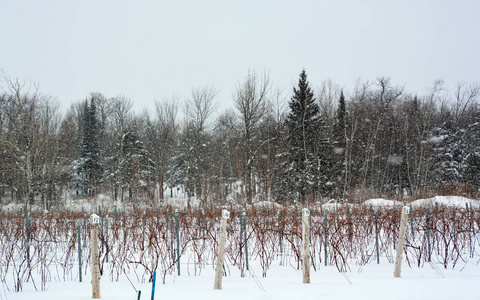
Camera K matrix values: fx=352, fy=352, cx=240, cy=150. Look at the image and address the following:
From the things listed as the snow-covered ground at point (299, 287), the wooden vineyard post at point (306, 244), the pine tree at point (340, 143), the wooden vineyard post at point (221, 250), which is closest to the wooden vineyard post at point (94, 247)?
the snow-covered ground at point (299, 287)

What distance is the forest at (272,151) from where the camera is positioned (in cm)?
2331

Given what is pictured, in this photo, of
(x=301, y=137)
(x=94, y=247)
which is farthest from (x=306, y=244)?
(x=301, y=137)

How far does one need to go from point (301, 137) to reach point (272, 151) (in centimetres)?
410

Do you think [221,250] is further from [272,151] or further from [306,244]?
[272,151]

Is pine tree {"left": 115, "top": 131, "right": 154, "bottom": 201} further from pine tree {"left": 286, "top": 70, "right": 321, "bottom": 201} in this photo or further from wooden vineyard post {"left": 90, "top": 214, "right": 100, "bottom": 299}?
wooden vineyard post {"left": 90, "top": 214, "right": 100, "bottom": 299}

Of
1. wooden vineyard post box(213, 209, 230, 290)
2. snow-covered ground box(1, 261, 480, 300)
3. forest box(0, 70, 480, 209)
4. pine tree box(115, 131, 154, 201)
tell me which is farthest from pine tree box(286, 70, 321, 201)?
wooden vineyard post box(213, 209, 230, 290)

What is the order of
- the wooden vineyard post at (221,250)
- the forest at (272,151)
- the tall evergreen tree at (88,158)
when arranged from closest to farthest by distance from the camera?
1. the wooden vineyard post at (221,250)
2. the forest at (272,151)
3. the tall evergreen tree at (88,158)

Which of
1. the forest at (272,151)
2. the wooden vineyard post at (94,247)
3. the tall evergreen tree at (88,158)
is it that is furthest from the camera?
the tall evergreen tree at (88,158)

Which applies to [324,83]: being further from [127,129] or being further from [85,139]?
[85,139]

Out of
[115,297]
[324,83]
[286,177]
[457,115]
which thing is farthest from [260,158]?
[115,297]

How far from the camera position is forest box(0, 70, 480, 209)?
23.3 m

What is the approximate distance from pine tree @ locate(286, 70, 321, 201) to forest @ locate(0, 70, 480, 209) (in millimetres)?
80

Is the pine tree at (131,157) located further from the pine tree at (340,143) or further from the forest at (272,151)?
the pine tree at (340,143)

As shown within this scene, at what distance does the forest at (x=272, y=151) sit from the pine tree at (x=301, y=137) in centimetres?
8
